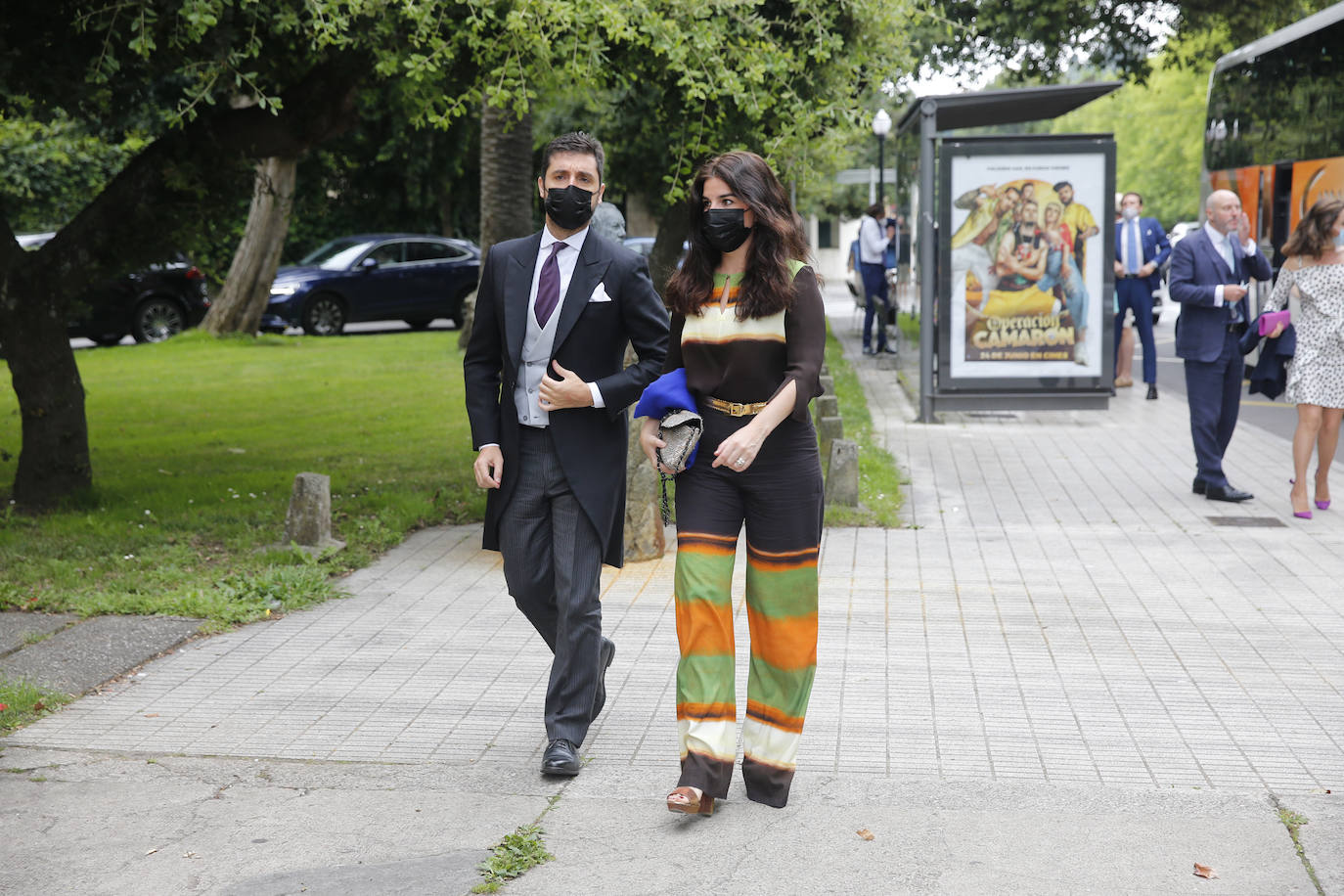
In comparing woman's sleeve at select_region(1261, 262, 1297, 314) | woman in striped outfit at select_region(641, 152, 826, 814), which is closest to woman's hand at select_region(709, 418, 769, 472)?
Result: woman in striped outfit at select_region(641, 152, 826, 814)

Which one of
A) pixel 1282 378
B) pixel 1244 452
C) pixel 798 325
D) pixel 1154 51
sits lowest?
pixel 1244 452

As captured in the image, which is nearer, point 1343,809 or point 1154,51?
point 1343,809

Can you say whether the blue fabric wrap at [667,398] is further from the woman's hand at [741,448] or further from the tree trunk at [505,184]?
the tree trunk at [505,184]

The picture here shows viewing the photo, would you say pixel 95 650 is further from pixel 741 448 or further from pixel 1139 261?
pixel 1139 261

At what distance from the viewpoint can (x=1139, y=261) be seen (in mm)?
14555

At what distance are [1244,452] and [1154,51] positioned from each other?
1412cm

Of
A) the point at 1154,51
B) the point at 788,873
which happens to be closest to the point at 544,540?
the point at 788,873

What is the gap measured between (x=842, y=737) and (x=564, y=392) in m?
1.56

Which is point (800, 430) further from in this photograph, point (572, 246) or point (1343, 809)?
point (1343, 809)

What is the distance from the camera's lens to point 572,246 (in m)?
4.66

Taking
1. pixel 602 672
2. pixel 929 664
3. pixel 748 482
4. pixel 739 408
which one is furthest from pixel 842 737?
pixel 739 408

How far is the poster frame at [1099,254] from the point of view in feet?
38.5

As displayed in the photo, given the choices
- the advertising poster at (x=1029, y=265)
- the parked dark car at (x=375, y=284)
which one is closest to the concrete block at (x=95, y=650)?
the advertising poster at (x=1029, y=265)

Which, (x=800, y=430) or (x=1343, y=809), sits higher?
(x=800, y=430)
